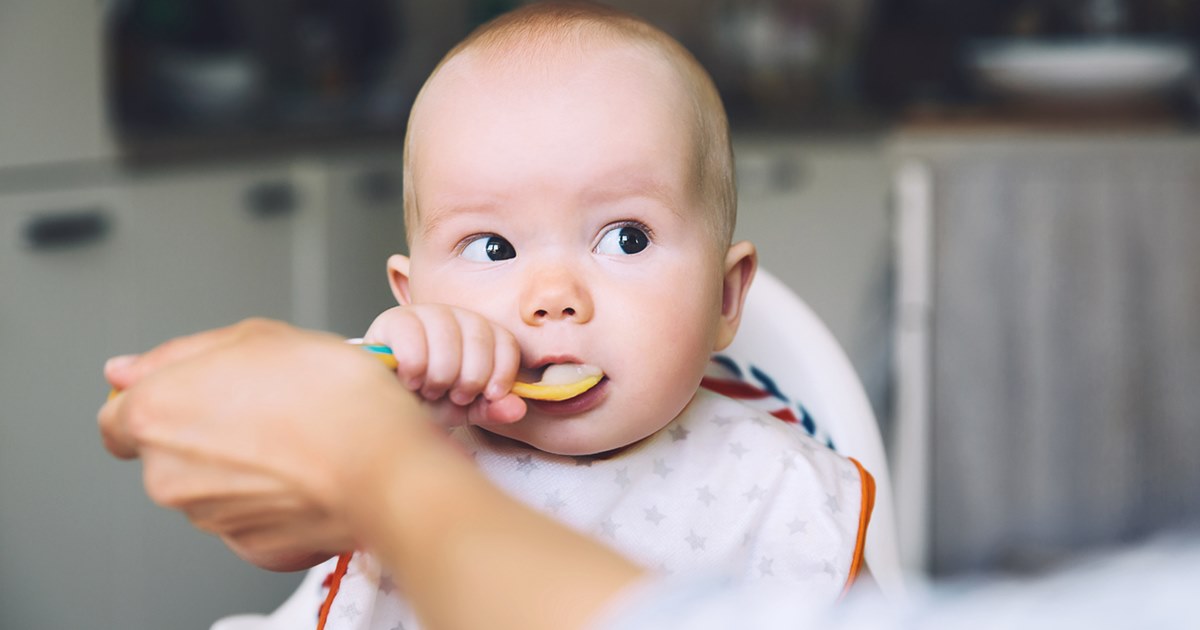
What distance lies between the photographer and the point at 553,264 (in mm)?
653

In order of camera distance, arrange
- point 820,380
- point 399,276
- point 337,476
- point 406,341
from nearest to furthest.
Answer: point 337,476 < point 406,341 < point 399,276 < point 820,380

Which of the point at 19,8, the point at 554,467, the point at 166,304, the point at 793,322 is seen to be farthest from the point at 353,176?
the point at 554,467

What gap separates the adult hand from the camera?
390mm

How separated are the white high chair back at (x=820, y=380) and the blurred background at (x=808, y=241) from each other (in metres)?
1.03

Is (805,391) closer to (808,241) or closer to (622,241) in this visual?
(622,241)

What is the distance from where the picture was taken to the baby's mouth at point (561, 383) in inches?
23.6

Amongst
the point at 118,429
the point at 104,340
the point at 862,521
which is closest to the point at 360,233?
the point at 104,340

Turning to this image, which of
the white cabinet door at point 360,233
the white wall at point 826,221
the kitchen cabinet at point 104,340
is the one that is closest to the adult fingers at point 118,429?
the kitchen cabinet at point 104,340

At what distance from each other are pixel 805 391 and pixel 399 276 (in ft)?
1.10

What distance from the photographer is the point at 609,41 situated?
0.70 meters

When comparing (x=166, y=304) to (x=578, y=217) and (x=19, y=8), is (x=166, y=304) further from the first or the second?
(x=578, y=217)

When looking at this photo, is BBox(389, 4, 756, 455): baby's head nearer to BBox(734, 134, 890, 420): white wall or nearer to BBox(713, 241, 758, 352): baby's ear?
BBox(713, 241, 758, 352): baby's ear

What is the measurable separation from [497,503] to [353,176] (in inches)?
75.3

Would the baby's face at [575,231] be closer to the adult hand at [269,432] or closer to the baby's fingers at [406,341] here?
the baby's fingers at [406,341]
